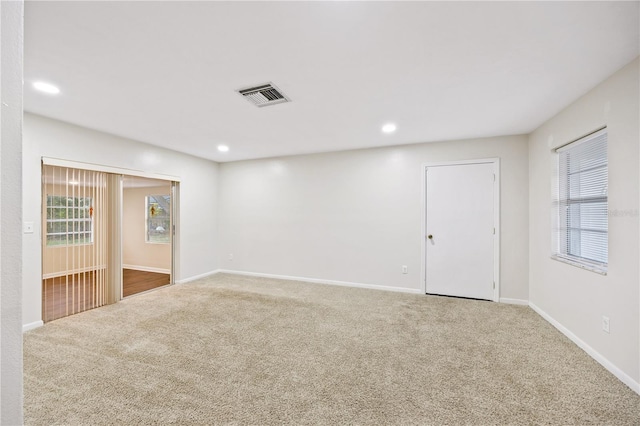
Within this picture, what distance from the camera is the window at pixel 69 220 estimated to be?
3.41 metres

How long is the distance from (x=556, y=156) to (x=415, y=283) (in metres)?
2.51

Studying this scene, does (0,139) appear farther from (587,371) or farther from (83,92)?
(587,371)

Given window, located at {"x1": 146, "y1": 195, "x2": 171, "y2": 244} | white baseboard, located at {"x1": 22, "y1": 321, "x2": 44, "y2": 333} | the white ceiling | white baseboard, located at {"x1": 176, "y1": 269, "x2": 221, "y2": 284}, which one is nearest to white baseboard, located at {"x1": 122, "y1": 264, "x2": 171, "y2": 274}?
window, located at {"x1": 146, "y1": 195, "x2": 171, "y2": 244}

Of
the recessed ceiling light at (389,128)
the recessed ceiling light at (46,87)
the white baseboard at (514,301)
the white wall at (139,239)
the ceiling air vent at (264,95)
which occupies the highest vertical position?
the ceiling air vent at (264,95)

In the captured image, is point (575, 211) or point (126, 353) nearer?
point (126, 353)

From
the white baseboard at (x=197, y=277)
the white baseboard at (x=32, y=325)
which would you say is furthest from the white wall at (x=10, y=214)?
the white baseboard at (x=197, y=277)

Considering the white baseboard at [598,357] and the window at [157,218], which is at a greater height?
the window at [157,218]

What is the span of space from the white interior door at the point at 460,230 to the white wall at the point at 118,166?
4.23 m

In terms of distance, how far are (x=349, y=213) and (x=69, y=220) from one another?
4.00m

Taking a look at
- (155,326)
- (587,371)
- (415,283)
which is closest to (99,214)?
(155,326)

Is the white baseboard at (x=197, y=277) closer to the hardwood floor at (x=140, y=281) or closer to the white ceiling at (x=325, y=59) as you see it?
the hardwood floor at (x=140, y=281)

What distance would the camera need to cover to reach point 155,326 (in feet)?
10.3

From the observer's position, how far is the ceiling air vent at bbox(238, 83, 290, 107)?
2.53 meters

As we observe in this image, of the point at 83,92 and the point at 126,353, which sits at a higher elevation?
the point at 83,92
